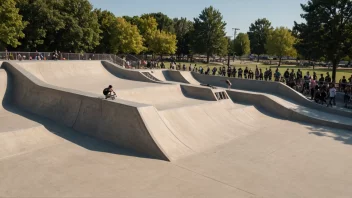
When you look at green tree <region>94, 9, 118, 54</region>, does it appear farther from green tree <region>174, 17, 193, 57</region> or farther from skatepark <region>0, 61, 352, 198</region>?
skatepark <region>0, 61, 352, 198</region>

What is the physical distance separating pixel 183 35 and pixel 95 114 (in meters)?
71.2

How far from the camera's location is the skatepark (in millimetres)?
7105

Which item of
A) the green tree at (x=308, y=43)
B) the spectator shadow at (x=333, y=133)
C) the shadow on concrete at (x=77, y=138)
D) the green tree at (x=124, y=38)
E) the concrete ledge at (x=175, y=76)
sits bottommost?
the spectator shadow at (x=333, y=133)

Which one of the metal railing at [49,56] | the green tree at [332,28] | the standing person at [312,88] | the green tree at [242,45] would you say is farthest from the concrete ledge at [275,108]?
the green tree at [242,45]

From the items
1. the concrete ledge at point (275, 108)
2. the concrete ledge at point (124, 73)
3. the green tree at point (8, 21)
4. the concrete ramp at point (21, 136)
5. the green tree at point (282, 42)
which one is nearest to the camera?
the concrete ramp at point (21, 136)

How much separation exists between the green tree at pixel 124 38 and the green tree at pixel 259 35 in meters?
56.1

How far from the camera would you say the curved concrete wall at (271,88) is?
1695 centimetres

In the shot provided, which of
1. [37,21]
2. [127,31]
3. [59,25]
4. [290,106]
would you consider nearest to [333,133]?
[290,106]

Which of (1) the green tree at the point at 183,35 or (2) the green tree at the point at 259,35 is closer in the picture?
(1) the green tree at the point at 183,35

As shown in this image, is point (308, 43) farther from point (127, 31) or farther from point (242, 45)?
point (242, 45)

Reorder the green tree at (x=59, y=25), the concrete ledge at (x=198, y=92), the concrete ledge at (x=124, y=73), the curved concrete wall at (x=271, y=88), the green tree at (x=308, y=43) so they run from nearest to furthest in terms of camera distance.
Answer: the curved concrete wall at (x=271, y=88) < the concrete ledge at (x=198, y=92) < the concrete ledge at (x=124, y=73) < the green tree at (x=308, y=43) < the green tree at (x=59, y=25)

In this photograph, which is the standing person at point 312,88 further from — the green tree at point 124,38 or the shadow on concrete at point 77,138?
the green tree at point 124,38

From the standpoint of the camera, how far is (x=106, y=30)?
48.2 meters

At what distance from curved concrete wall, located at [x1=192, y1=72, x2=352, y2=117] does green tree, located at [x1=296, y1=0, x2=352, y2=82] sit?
598cm
